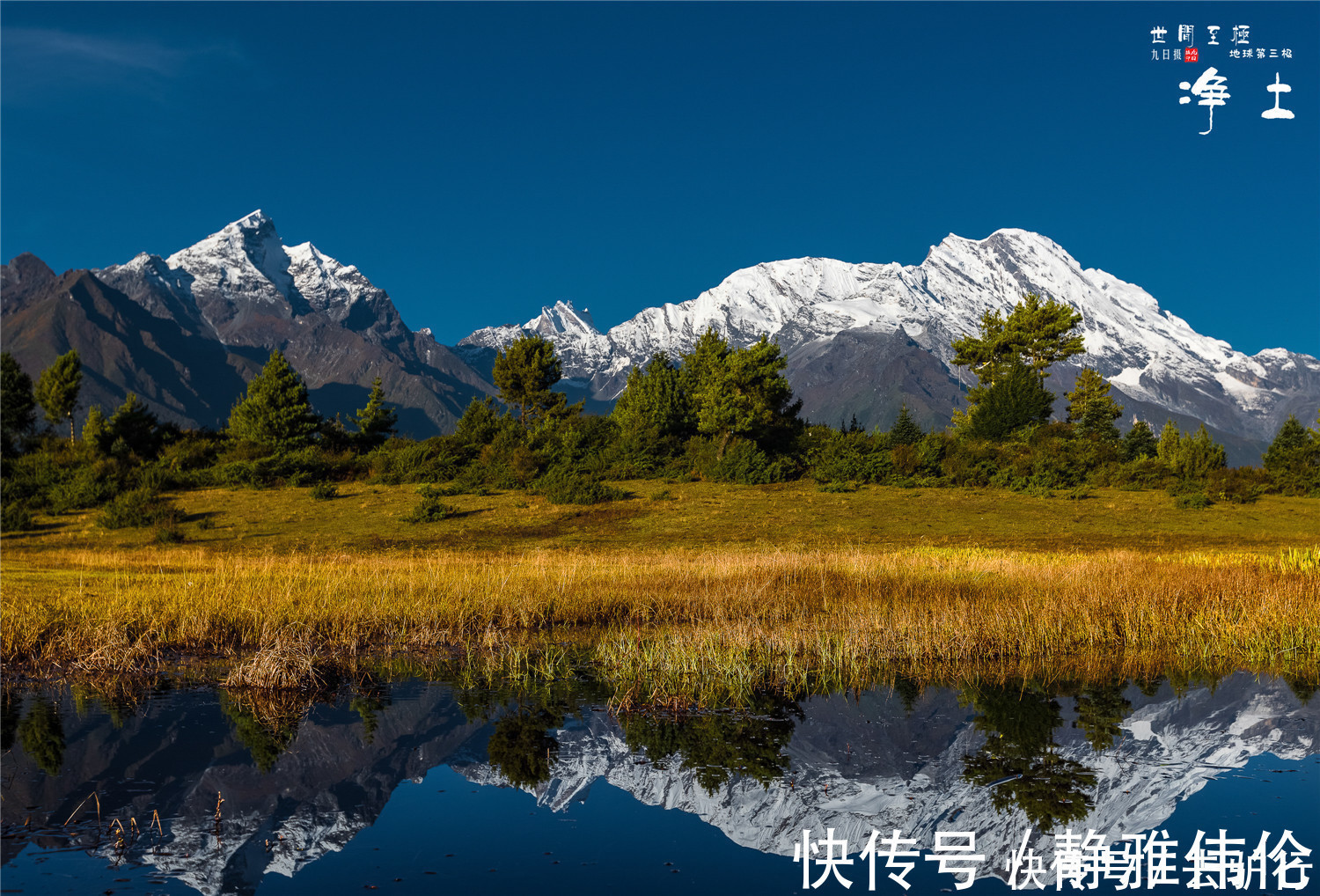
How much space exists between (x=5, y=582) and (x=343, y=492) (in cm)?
3215

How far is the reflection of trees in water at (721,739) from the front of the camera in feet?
38.1

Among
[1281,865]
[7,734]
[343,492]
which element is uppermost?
[343,492]

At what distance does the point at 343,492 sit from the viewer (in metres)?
57.3

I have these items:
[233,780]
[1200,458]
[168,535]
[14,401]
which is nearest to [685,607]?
[233,780]

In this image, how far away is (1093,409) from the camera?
83500mm

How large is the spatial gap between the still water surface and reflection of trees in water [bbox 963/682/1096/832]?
45mm

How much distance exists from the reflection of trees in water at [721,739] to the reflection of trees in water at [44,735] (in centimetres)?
727

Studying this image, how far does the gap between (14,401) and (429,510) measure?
53009 millimetres

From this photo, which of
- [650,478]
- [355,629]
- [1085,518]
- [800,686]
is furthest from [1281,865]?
[650,478]

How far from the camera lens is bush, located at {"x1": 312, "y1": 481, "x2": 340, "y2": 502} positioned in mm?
54672

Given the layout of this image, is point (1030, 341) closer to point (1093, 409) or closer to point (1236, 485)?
point (1093, 409)

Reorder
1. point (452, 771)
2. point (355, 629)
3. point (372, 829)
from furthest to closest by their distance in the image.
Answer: point (355, 629) < point (452, 771) < point (372, 829)

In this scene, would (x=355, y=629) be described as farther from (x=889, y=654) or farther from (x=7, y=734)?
(x=889, y=654)

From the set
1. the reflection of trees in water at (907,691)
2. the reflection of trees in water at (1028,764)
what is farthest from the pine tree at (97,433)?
the reflection of trees in water at (1028,764)
